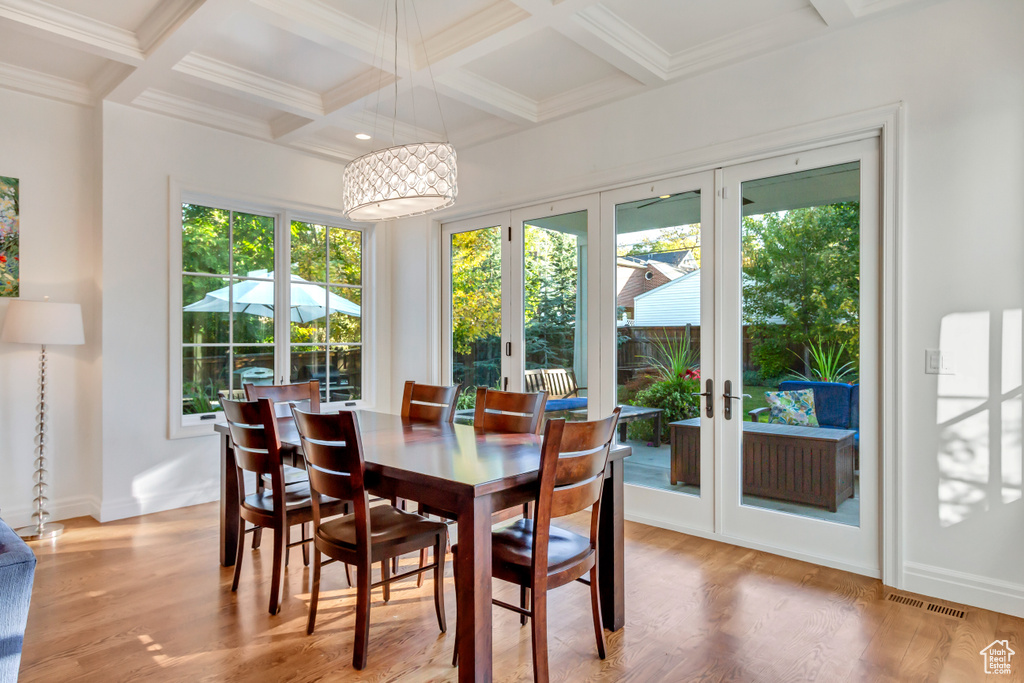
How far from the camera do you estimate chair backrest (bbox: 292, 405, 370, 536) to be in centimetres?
213

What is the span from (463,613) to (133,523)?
3.10 meters

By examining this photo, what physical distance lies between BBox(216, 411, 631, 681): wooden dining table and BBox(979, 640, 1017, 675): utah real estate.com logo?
4.31 ft

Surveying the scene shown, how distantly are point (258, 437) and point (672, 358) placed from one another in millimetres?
2432

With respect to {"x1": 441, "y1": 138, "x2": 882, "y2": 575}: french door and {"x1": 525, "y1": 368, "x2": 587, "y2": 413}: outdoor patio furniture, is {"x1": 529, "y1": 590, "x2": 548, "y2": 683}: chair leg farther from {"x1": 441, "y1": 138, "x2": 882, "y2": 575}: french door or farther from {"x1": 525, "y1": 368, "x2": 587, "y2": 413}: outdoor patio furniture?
{"x1": 525, "y1": 368, "x2": 587, "y2": 413}: outdoor patio furniture

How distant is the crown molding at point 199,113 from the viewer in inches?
161

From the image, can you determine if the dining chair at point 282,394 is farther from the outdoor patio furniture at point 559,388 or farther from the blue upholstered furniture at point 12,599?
the blue upholstered furniture at point 12,599

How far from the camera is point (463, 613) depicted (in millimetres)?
1884

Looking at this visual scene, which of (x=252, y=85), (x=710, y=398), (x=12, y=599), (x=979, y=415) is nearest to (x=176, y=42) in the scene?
(x=252, y=85)

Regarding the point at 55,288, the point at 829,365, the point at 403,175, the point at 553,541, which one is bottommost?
the point at 553,541

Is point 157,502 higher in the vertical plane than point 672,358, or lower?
lower

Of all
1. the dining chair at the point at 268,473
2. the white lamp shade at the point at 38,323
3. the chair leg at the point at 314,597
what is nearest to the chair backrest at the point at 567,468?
the chair leg at the point at 314,597

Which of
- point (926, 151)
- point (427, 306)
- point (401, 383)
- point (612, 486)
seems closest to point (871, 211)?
point (926, 151)

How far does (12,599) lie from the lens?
144 centimetres

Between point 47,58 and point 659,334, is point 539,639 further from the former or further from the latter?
point 47,58
